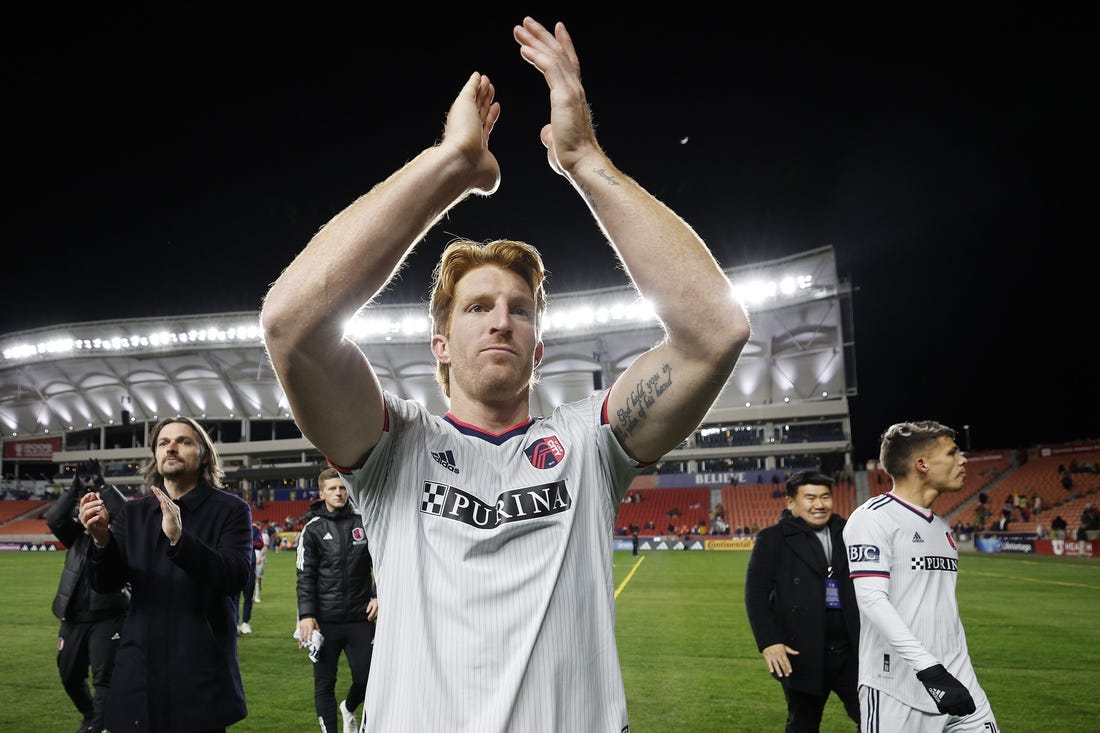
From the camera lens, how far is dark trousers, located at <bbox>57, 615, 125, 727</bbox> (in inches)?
233

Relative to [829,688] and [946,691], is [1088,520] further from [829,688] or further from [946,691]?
[946,691]

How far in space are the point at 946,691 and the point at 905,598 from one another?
2.43 ft

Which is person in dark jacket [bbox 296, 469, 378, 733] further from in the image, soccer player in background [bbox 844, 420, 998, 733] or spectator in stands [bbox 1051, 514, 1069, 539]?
spectator in stands [bbox 1051, 514, 1069, 539]

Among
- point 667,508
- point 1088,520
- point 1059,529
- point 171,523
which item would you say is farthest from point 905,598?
point 667,508

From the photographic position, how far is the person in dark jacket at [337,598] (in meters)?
6.73

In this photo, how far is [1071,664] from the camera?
10.1 meters

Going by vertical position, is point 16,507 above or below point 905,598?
below

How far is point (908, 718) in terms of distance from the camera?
A: 4156 mm

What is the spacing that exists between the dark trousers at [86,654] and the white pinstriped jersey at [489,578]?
5.21 metres

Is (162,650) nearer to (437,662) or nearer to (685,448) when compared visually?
(437,662)

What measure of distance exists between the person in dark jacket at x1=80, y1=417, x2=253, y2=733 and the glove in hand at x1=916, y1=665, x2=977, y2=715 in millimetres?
3635

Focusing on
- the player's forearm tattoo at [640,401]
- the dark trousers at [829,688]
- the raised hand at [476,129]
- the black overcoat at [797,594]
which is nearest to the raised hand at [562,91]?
the raised hand at [476,129]

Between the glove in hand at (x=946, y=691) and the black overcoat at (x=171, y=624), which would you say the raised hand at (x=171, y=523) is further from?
the glove in hand at (x=946, y=691)

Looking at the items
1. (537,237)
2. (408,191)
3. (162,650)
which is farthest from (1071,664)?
(537,237)
